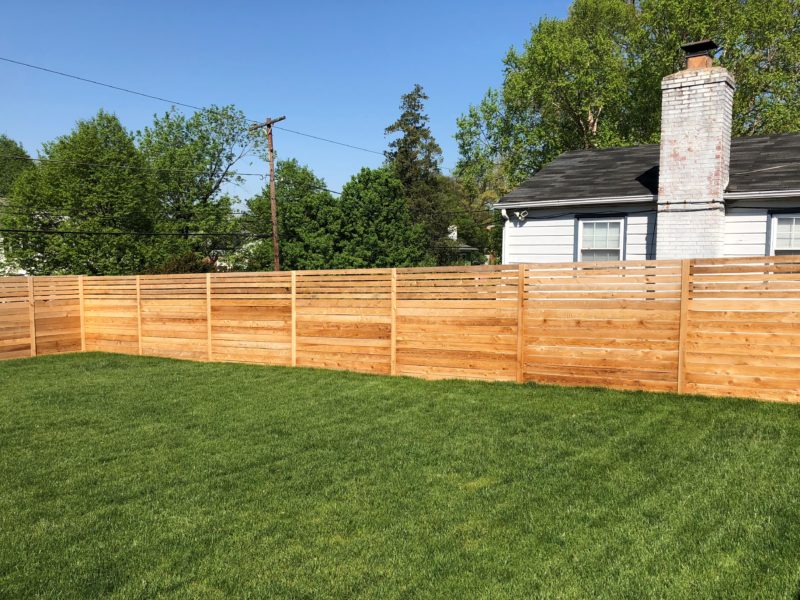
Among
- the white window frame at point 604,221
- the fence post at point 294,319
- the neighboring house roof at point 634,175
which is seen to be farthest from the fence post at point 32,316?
the white window frame at point 604,221

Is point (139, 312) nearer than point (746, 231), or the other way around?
point (746, 231)

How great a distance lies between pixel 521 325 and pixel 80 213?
3095 cm

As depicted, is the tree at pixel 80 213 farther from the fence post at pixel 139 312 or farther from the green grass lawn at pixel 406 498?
the green grass lawn at pixel 406 498

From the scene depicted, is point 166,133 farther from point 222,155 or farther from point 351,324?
point 351,324

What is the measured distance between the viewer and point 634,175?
12711mm

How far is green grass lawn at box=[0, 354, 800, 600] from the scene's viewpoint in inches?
126

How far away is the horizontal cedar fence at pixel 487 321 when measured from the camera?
23.4ft

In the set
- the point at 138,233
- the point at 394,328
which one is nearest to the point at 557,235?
the point at 394,328

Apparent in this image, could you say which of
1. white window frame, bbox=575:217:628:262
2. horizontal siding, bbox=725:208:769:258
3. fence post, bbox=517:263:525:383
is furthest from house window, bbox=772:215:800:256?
fence post, bbox=517:263:525:383

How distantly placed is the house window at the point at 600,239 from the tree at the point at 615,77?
16.3m

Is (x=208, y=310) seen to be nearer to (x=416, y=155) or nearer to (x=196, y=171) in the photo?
(x=196, y=171)

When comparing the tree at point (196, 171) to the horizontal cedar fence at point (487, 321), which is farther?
the tree at point (196, 171)

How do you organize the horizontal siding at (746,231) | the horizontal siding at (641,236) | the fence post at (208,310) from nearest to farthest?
the horizontal siding at (746,231) → the horizontal siding at (641,236) → the fence post at (208,310)

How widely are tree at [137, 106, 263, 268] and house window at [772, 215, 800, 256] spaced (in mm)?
32546
